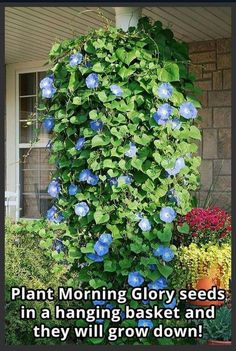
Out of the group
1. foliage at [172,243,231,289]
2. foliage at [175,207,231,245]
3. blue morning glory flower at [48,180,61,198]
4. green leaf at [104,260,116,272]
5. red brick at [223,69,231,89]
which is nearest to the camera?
green leaf at [104,260,116,272]

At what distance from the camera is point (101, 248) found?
2.73 meters

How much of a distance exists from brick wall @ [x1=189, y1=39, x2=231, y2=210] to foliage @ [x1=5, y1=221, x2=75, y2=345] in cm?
195

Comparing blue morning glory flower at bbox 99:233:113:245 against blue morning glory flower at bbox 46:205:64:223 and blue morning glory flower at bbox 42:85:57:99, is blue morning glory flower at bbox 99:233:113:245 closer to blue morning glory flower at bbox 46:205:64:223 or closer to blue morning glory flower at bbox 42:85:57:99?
blue morning glory flower at bbox 46:205:64:223

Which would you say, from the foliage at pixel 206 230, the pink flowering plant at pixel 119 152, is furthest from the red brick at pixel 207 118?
the pink flowering plant at pixel 119 152

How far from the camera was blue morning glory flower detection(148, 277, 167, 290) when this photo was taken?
2832 millimetres

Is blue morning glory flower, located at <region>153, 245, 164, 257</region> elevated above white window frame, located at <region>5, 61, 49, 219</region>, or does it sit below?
below

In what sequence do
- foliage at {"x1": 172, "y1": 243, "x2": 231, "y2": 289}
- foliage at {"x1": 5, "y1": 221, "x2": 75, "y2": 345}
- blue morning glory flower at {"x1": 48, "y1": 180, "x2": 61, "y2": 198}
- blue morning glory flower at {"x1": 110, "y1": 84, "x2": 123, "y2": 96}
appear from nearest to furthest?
blue morning glory flower at {"x1": 110, "y1": 84, "x2": 123, "y2": 96}, blue morning glory flower at {"x1": 48, "y1": 180, "x2": 61, "y2": 198}, foliage at {"x1": 5, "y1": 221, "x2": 75, "y2": 345}, foliage at {"x1": 172, "y1": 243, "x2": 231, "y2": 289}

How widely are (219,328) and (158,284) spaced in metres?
0.41

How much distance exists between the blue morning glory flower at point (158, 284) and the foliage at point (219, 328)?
353 mm

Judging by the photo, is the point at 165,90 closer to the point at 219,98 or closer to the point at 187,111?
the point at 187,111

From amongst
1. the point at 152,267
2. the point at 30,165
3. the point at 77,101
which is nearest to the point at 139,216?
the point at 152,267

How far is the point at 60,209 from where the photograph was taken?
2900mm

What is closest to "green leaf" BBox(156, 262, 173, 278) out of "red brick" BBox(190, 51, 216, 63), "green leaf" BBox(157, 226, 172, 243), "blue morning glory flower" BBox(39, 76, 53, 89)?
"green leaf" BBox(157, 226, 172, 243)

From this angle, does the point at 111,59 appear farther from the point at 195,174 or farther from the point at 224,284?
the point at 224,284
